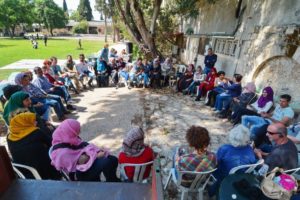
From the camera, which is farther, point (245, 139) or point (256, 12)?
point (256, 12)

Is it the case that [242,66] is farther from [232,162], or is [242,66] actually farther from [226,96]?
[232,162]

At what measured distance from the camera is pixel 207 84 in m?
6.63

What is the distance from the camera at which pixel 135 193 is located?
5.94ft

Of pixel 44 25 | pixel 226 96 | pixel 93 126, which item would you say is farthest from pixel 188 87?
pixel 44 25

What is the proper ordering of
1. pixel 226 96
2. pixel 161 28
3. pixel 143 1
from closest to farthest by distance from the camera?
1. pixel 226 96
2. pixel 143 1
3. pixel 161 28

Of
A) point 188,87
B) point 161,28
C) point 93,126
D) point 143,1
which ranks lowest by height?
point 93,126

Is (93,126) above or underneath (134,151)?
underneath

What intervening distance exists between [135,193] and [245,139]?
136cm

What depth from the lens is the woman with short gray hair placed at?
2.31m

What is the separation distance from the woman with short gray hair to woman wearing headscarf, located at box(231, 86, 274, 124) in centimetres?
247

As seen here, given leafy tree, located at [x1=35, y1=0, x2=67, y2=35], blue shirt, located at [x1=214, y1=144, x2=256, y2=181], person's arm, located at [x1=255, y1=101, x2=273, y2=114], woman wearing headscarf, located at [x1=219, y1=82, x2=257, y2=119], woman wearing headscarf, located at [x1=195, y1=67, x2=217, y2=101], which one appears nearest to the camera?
blue shirt, located at [x1=214, y1=144, x2=256, y2=181]

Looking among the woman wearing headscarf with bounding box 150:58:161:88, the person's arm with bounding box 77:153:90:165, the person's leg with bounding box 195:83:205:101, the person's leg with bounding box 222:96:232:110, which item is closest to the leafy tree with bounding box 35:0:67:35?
the woman wearing headscarf with bounding box 150:58:161:88

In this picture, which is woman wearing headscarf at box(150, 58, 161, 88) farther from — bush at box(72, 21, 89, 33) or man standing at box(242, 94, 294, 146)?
bush at box(72, 21, 89, 33)

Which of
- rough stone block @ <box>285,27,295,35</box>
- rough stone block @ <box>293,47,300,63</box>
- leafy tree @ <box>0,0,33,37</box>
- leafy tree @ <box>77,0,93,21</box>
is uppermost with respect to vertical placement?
leafy tree @ <box>77,0,93,21</box>
